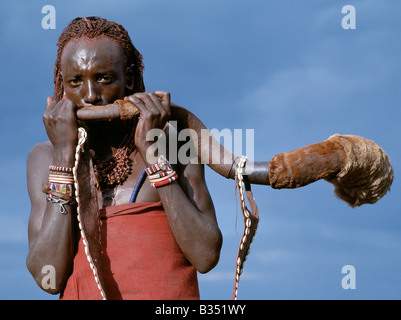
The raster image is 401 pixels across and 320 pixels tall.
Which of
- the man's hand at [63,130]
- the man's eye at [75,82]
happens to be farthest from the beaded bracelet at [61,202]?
the man's eye at [75,82]

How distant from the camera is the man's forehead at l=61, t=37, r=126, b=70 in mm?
5340

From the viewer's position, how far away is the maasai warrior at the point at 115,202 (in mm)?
5176

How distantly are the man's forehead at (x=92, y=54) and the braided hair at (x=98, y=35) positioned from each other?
0.06m

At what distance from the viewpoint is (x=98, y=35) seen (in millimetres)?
5500

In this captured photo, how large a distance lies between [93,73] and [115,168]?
67 centimetres

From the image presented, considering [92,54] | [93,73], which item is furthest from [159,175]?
[92,54]

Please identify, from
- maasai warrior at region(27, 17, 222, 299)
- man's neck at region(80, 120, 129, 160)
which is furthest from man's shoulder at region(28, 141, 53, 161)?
man's neck at region(80, 120, 129, 160)

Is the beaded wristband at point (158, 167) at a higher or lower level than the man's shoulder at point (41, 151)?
lower

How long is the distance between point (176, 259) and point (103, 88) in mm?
1259

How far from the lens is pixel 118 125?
18.1ft

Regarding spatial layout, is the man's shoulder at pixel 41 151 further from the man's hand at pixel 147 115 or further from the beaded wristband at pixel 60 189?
the man's hand at pixel 147 115

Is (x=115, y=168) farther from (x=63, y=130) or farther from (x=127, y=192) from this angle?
(x=63, y=130)
